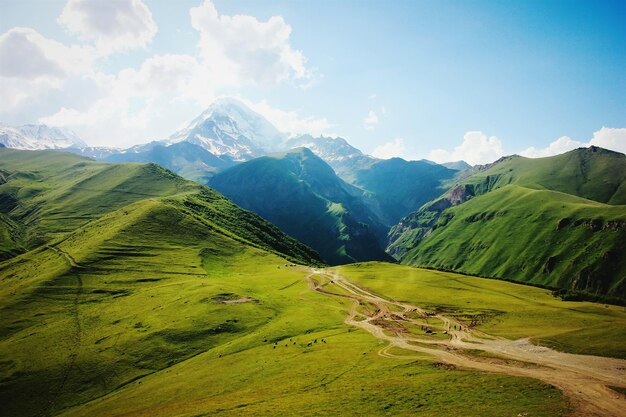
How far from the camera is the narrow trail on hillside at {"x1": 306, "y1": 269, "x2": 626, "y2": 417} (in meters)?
42.2

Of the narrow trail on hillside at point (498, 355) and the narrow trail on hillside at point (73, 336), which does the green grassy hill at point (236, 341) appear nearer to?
the narrow trail on hillside at point (73, 336)

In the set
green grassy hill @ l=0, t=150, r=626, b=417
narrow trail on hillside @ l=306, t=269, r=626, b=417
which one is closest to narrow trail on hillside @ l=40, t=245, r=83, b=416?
green grassy hill @ l=0, t=150, r=626, b=417

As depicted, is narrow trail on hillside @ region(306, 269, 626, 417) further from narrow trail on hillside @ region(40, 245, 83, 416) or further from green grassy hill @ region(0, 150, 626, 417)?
narrow trail on hillside @ region(40, 245, 83, 416)

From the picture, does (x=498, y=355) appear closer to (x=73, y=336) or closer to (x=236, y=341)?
(x=236, y=341)

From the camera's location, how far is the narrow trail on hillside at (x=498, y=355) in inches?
1662

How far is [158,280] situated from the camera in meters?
140

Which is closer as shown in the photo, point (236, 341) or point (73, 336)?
point (236, 341)

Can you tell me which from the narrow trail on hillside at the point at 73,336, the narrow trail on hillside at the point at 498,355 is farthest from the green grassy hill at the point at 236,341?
the narrow trail on hillside at the point at 498,355

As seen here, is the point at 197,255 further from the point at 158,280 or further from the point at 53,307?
the point at 53,307

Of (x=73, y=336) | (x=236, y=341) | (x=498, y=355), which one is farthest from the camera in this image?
(x=73, y=336)

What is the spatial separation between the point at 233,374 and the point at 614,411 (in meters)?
53.5

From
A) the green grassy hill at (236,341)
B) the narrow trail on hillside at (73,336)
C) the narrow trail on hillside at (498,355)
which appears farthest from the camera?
the narrow trail on hillside at (73,336)

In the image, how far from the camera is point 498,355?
2308 inches

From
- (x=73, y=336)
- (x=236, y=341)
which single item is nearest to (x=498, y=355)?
(x=236, y=341)
